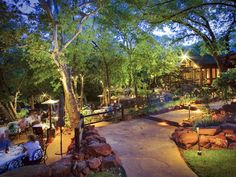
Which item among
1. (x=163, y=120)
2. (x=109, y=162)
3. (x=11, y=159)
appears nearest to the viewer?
(x=109, y=162)

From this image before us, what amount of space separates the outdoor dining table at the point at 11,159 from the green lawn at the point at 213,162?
4952 mm

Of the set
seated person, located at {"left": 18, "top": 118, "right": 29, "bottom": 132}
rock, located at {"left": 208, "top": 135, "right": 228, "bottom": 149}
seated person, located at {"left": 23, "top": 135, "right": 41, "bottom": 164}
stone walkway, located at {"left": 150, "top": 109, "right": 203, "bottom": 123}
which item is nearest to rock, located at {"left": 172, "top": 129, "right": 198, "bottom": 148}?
rock, located at {"left": 208, "top": 135, "right": 228, "bottom": 149}

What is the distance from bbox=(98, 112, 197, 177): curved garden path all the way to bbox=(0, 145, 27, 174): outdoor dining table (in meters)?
3.06

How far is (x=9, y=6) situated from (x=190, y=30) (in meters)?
13.9

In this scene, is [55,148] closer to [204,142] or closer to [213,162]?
[204,142]

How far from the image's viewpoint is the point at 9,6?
9.47 metres

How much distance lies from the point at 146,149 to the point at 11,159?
4.27 m

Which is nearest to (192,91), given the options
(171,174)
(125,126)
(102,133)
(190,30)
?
(190,30)

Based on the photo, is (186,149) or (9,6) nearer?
(186,149)

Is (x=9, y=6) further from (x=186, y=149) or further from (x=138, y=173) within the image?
Answer: (x=186, y=149)

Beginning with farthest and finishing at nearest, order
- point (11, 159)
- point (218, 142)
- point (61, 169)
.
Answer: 1. point (218, 142)
2. point (11, 159)
3. point (61, 169)

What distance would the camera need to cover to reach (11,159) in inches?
251

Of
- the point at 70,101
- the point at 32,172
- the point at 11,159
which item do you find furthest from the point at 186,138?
the point at 70,101

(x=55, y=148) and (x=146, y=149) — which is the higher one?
(x=146, y=149)
